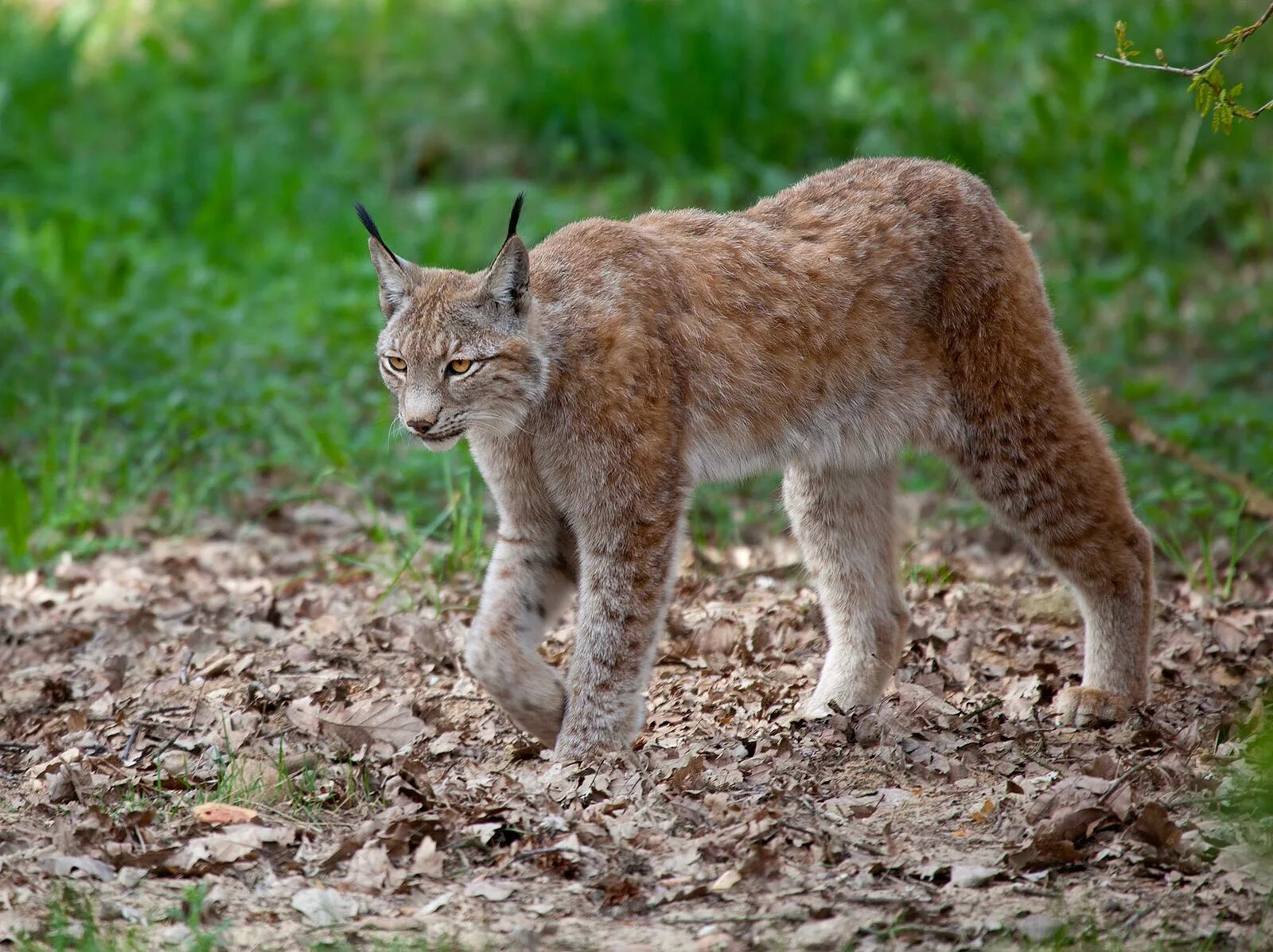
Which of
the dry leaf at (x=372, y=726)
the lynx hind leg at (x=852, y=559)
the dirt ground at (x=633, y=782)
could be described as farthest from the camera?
the lynx hind leg at (x=852, y=559)

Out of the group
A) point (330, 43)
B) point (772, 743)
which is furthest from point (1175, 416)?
point (330, 43)

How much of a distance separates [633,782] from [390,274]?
1.61 meters

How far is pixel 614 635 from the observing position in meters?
4.47

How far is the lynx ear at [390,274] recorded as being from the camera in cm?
454

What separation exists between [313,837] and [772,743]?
1.32 metres

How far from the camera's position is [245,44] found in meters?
12.0

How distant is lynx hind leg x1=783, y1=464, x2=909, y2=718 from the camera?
509cm

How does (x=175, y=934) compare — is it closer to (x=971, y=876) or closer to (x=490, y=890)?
(x=490, y=890)

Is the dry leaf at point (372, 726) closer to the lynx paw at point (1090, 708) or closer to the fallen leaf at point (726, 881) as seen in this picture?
the fallen leaf at point (726, 881)

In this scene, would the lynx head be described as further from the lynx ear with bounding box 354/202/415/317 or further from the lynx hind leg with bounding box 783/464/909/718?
the lynx hind leg with bounding box 783/464/909/718

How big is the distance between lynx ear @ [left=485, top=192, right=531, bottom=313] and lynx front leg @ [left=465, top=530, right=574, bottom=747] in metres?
0.72

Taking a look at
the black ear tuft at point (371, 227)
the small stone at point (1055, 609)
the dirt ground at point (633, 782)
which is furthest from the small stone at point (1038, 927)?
the small stone at point (1055, 609)

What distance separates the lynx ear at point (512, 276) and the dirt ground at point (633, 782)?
4.15 ft

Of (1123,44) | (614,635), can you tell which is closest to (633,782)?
(614,635)
